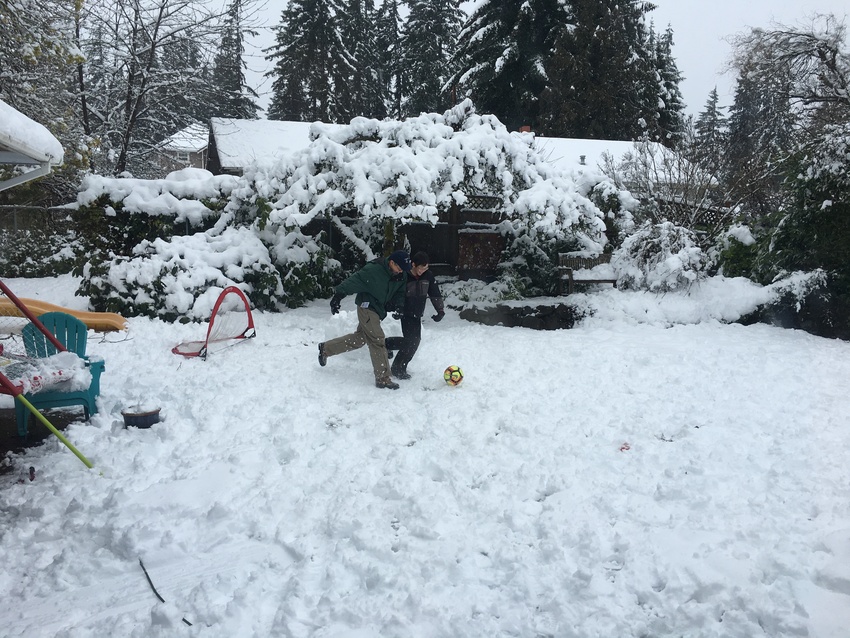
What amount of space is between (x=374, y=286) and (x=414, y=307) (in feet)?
1.78

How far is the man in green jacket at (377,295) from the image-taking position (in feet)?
20.6

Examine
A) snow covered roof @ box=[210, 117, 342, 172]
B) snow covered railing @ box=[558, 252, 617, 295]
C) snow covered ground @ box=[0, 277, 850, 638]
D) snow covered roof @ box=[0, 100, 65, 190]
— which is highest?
snow covered roof @ box=[210, 117, 342, 172]

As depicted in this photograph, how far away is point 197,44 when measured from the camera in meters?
14.0

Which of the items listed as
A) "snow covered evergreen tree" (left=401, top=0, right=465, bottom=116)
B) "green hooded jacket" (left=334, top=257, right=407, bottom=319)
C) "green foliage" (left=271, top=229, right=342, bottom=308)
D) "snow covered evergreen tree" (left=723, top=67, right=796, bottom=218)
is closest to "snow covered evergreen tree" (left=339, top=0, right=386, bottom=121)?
"snow covered evergreen tree" (left=401, top=0, right=465, bottom=116)

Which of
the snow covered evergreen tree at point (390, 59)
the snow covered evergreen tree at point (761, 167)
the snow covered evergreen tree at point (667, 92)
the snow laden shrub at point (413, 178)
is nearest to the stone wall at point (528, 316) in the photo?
the snow laden shrub at point (413, 178)

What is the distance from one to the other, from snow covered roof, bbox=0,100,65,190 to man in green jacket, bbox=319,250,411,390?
2.96 metres

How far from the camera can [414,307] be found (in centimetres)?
648

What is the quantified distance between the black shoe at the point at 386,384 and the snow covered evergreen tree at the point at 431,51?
26.9 meters

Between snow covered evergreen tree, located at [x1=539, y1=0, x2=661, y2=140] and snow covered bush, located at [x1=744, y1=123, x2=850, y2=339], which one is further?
snow covered evergreen tree, located at [x1=539, y1=0, x2=661, y2=140]

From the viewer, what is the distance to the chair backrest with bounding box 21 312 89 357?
5.43m

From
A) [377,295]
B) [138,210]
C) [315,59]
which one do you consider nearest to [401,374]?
[377,295]

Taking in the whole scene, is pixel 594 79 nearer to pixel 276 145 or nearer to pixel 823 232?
pixel 276 145

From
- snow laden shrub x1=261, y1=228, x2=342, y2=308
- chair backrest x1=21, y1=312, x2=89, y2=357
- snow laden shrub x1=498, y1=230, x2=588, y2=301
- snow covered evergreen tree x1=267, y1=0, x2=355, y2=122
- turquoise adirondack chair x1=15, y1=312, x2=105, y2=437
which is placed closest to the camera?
turquoise adirondack chair x1=15, y1=312, x2=105, y2=437

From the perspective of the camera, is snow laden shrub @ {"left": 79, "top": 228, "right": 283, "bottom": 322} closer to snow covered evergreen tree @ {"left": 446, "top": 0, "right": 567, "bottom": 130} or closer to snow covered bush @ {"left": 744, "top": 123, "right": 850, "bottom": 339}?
snow covered bush @ {"left": 744, "top": 123, "right": 850, "bottom": 339}
